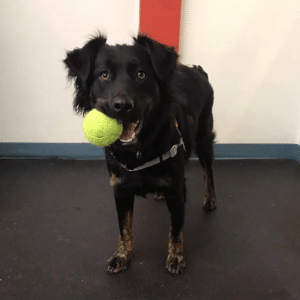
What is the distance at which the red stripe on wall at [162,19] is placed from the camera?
2674 mm

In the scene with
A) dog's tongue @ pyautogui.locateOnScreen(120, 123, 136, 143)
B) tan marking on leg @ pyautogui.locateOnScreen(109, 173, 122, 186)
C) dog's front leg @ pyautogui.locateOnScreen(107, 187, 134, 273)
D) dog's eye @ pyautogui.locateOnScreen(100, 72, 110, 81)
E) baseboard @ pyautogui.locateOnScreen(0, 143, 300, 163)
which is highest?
dog's eye @ pyautogui.locateOnScreen(100, 72, 110, 81)

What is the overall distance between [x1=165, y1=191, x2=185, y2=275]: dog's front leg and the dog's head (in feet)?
1.45

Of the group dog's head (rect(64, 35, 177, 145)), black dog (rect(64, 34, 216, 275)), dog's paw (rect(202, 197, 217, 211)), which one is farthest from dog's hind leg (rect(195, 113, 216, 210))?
dog's head (rect(64, 35, 177, 145))

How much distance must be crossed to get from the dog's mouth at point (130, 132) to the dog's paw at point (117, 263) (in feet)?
2.34

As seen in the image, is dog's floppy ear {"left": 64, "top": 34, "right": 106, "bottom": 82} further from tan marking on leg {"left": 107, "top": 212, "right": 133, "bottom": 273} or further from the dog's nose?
tan marking on leg {"left": 107, "top": 212, "right": 133, "bottom": 273}

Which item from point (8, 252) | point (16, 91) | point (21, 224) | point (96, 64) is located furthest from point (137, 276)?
point (16, 91)

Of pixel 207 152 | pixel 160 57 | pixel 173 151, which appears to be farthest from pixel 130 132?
pixel 207 152

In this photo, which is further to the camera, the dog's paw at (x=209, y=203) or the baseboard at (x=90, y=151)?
the baseboard at (x=90, y=151)

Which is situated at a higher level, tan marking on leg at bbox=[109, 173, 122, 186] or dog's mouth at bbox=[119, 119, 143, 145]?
dog's mouth at bbox=[119, 119, 143, 145]

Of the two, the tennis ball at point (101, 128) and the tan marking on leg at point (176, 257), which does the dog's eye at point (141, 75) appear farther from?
the tan marking on leg at point (176, 257)

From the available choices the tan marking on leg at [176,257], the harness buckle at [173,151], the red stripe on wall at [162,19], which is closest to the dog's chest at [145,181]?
the harness buckle at [173,151]

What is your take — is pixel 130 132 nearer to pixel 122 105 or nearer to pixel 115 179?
pixel 122 105

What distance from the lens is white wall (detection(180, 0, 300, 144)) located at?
2807 millimetres

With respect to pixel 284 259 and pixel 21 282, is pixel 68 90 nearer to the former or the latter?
pixel 21 282
